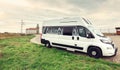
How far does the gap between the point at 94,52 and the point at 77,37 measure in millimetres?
1953

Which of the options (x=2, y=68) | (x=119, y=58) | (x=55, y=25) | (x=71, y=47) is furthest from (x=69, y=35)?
(x=2, y=68)

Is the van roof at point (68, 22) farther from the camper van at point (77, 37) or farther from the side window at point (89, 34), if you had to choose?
the side window at point (89, 34)

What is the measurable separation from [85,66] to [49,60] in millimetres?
2997

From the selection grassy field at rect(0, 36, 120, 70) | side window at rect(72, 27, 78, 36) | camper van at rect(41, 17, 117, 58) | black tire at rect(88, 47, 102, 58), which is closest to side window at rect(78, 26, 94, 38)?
camper van at rect(41, 17, 117, 58)

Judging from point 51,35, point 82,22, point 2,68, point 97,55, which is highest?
point 82,22

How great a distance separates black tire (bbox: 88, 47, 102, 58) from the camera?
12493mm

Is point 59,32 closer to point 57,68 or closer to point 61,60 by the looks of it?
point 61,60

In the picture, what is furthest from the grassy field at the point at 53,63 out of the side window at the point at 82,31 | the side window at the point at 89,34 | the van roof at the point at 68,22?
the van roof at the point at 68,22

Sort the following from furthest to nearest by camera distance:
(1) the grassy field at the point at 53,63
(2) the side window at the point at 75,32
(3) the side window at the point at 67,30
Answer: (3) the side window at the point at 67,30 < (2) the side window at the point at 75,32 < (1) the grassy field at the point at 53,63

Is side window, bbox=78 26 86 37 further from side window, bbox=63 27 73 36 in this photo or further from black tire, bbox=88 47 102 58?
black tire, bbox=88 47 102 58

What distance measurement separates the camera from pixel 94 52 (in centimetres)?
1277

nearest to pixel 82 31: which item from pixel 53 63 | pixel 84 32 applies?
pixel 84 32

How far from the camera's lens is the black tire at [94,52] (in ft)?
41.0

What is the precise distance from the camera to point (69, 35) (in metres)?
14.8
